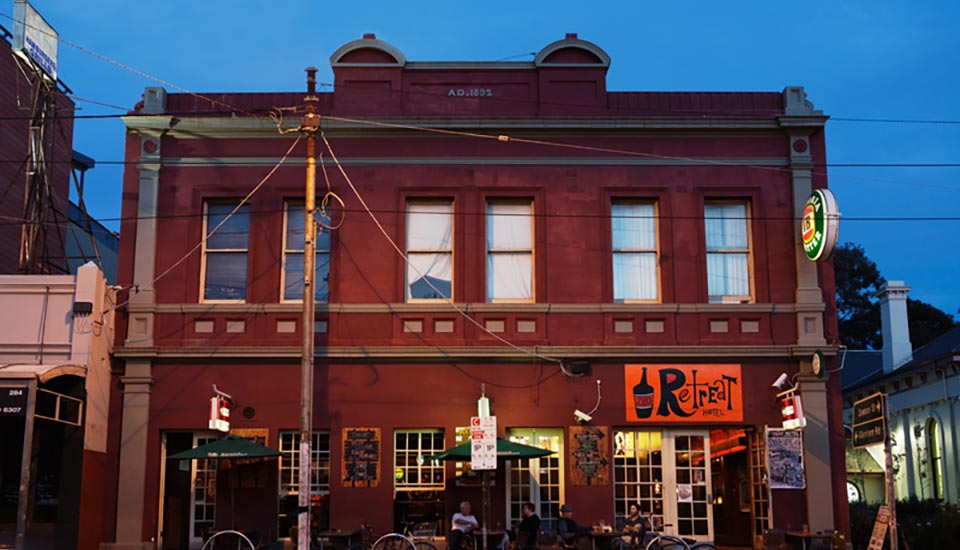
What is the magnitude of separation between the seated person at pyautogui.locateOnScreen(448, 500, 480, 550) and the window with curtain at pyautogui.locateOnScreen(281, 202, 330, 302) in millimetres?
→ 5204

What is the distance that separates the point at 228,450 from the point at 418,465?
391 cm

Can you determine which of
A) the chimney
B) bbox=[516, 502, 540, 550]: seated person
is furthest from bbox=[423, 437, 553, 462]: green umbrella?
the chimney

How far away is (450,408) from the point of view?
65.5 feet

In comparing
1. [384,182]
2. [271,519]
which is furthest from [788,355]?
[271,519]

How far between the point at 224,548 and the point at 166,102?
9.23 metres

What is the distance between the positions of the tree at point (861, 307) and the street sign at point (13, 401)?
52.7m

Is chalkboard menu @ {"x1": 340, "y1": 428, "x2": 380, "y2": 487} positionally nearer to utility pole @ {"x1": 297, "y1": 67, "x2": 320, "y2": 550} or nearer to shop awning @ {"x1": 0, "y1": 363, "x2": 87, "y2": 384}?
utility pole @ {"x1": 297, "y1": 67, "x2": 320, "y2": 550}

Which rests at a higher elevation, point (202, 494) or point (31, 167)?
point (31, 167)

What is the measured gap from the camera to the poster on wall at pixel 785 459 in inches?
769

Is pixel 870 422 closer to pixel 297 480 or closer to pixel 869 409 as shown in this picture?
pixel 869 409

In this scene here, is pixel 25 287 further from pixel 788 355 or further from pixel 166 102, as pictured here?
pixel 788 355

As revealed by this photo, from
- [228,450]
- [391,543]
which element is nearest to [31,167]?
[228,450]

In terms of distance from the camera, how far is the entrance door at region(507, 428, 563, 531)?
19797 millimetres

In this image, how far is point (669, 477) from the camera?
20031mm
